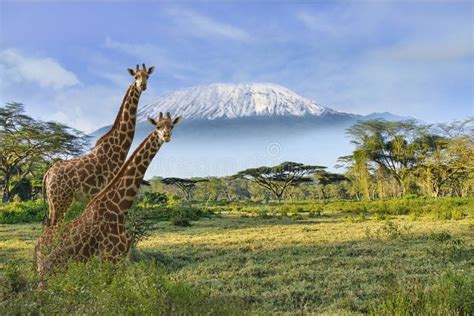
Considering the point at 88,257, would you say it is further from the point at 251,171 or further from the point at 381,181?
the point at 381,181

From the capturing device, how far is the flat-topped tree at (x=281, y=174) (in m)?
52.0

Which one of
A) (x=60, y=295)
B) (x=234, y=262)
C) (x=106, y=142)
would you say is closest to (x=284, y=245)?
(x=234, y=262)

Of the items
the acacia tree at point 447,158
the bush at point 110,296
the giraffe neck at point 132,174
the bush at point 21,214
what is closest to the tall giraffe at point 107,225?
the giraffe neck at point 132,174

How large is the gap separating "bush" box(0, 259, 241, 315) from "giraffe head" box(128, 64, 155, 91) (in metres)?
2.38

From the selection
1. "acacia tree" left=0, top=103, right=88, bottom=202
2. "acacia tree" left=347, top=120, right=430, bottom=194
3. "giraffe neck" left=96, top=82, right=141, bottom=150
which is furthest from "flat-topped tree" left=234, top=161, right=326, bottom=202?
"giraffe neck" left=96, top=82, right=141, bottom=150

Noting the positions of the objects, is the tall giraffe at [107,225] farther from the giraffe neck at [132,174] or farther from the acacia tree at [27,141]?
the acacia tree at [27,141]

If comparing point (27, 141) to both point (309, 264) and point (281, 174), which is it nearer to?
point (281, 174)

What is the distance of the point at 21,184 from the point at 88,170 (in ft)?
142

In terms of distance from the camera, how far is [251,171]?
53906mm

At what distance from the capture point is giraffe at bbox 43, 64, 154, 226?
6094mm

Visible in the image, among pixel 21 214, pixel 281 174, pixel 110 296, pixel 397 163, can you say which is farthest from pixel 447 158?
pixel 110 296

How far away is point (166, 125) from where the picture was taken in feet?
16.3

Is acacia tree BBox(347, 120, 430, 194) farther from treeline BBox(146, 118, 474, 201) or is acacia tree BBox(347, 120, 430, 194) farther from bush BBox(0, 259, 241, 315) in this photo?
bush BBox(0, 259, 241, 315)

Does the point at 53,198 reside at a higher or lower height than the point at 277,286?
higher
